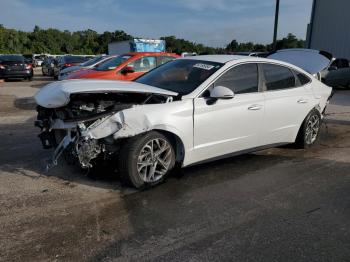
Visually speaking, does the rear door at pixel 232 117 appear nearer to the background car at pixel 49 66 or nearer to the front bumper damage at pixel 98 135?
the front bumper damage at pixel 98 135

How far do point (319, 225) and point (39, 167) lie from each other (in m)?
3.61

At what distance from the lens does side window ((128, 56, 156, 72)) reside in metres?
Answer: 11.7

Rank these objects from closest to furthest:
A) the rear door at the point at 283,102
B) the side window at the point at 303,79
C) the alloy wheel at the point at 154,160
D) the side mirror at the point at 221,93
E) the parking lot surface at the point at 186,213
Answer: the parking lot surface at the point at 186,213
the alloy wheel at the point at 154,160
the side mirror at the point at 221,93
the rear door at the point at 283,102
the side window at the point at 303,79

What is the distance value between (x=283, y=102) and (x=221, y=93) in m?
1.46

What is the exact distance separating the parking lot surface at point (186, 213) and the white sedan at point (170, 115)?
0.33 m

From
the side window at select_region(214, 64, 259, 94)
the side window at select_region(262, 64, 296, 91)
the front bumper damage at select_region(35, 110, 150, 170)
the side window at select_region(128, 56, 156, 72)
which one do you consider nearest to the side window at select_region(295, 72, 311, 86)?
the side window at select_region(262, 64, 296, 91)

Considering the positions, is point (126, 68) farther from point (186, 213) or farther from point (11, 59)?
point (11, 59)

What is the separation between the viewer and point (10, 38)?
7344 centimetres

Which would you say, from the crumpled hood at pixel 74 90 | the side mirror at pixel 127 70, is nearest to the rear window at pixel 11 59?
the side mirror at pixel 127 70

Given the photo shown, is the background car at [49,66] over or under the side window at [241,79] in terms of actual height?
under

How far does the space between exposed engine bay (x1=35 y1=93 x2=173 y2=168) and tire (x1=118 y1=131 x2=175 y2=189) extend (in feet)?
0.54

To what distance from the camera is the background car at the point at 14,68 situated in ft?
70.4

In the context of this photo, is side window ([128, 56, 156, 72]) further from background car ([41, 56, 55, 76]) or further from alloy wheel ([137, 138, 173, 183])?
background car ([41, 56, 55, 76])

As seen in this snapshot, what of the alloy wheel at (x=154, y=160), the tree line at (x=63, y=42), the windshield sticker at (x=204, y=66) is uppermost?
the windshield sticker at (x=204, y=66)
